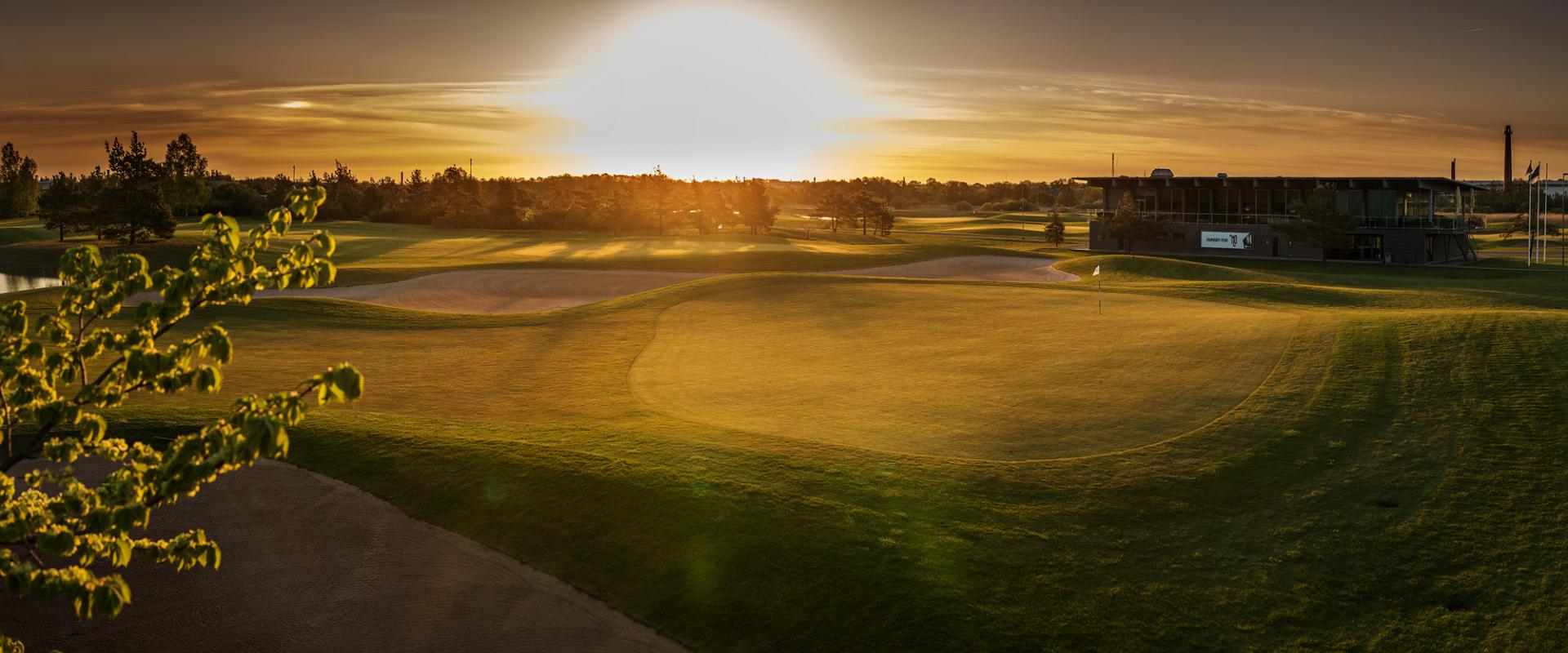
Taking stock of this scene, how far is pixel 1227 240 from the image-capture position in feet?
281

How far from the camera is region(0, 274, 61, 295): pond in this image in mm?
64062

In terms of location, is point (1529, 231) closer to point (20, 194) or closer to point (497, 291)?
point (497, 291)

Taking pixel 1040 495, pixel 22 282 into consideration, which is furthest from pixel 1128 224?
pixel 22 282

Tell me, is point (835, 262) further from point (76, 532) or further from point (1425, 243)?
point (76, 532)

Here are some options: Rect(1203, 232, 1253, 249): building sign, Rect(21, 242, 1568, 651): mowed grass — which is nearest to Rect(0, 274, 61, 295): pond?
Rect(21, 242, 1568, 651): mowed grass

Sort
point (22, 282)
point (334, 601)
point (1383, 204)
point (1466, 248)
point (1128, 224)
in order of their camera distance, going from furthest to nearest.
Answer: point (1128, 224) → point (1466, 248) → point (1383, 204) → point (22, 282) → point (334, 601)

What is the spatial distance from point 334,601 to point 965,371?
16069mm

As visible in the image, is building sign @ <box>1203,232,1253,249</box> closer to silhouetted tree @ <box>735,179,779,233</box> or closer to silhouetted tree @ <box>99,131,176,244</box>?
silhouetted tree @ <box>735,179,779,233</box>

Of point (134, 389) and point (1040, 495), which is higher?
point (134, 389)

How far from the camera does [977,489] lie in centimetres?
1588

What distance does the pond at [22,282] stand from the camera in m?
64.1

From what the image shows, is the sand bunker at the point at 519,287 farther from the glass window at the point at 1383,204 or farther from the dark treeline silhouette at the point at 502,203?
the dark treeline silhouette at the point at 502,203

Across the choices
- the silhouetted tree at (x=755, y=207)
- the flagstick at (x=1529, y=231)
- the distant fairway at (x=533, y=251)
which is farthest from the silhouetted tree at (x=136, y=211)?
the flagstick at (x=1529, y=231)

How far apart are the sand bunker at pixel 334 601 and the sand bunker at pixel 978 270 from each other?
160 feet
